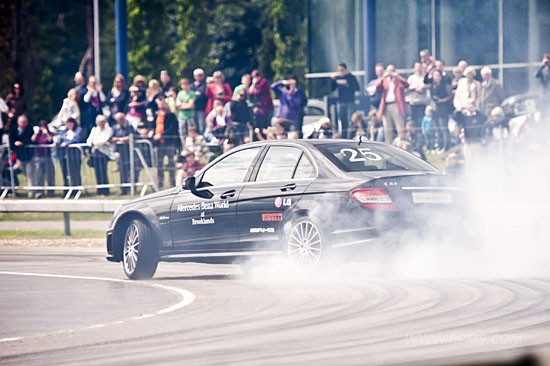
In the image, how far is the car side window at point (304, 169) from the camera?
46.8 feet

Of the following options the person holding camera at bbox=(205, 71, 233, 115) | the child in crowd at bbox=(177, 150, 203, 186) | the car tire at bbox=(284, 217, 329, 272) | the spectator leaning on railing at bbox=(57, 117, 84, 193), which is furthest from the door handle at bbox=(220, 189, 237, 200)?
the person holding camera at bbox=(205, 71, 233, 115)

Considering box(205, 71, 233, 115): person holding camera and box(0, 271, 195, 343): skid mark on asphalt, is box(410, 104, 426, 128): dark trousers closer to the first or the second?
box(205, 71, 233, 115): person holding camera

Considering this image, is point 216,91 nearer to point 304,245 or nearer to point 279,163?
point 279,163

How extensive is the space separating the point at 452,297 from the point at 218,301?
208 cm

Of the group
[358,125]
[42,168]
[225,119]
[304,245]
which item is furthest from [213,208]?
[42,168]

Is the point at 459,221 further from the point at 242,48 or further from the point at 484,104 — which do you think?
the point at 242,48

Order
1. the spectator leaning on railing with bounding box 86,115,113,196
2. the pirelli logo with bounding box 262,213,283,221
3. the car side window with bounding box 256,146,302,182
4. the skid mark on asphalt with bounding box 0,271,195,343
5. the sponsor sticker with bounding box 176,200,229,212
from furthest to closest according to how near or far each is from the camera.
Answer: the spectator leaning on railing with bounding box 86,115,113,196 < the sponsor sticker with bounding box 176,200,229,212 < the car side window with bounding box 256,146,302,182 < the pirelli logo with bounding box 262,213,283,221 < the skid mark on asphalt with bounding box 0,271,195,343

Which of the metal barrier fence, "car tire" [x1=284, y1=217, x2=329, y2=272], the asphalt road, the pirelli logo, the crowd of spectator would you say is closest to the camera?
the asphalt road

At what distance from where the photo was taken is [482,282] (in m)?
13.2

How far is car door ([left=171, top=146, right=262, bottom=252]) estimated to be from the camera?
14.6 m

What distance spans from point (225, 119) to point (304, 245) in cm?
1135

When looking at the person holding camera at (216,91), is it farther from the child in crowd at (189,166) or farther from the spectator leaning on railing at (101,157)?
the child in crowd at (189,166)

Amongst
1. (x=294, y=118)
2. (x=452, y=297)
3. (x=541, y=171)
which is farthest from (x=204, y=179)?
(x=294, y=118)

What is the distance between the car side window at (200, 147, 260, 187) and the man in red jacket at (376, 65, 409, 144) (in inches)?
349
